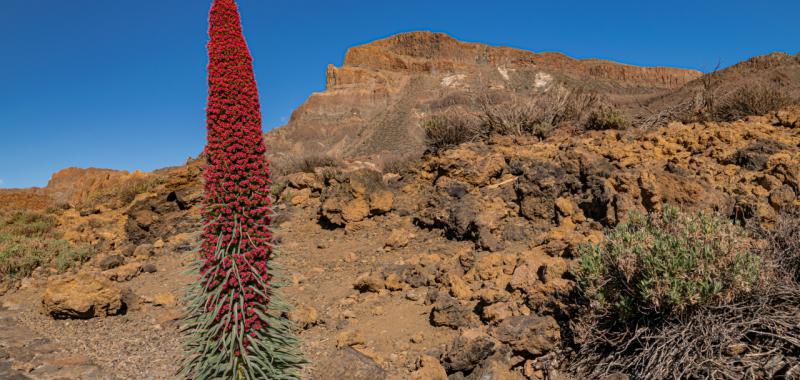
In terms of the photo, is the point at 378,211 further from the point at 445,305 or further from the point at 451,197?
the point at 445,305

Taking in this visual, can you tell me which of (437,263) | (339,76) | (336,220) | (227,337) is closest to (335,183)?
(336,220)

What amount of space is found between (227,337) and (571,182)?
4.43 metres

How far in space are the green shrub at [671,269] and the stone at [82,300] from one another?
4966 millimetres

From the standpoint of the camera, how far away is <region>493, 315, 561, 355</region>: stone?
3129 mm

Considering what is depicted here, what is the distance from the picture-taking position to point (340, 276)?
5316mm

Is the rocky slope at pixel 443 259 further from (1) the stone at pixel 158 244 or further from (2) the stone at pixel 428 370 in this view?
(1) the stone at pixel 158 244

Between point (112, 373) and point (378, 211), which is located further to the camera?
point (378, 211)

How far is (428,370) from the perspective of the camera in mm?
3076

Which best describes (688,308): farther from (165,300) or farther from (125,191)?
(125,191)

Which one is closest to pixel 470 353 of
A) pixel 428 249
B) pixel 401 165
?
pixel 428 249

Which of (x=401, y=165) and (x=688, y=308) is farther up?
(x=401, y=165)

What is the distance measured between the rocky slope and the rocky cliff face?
1759 centimetres

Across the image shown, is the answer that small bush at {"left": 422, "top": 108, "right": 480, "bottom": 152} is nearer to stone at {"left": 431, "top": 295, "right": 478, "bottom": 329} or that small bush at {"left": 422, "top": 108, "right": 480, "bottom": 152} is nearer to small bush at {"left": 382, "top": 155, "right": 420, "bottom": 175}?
small bush at {"left": 382, "top": 155, "right": 420, "bottom": 175}

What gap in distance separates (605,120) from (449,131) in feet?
8.98
